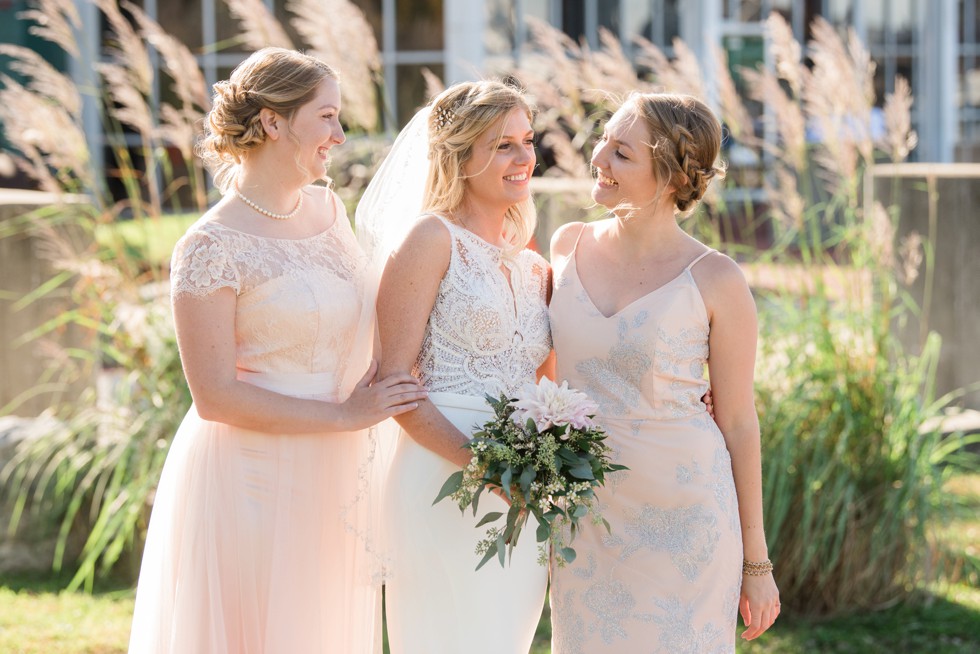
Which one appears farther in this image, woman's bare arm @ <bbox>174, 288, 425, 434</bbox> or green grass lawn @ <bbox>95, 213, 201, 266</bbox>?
green grass lawn @ <bbox>95, 213, 201, 266</bbox>

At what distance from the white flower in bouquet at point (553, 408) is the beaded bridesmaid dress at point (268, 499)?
664 millimetres

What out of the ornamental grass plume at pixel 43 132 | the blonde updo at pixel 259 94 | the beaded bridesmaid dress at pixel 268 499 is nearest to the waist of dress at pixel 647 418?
the beaded bridesmaid dress at pixel 268 499

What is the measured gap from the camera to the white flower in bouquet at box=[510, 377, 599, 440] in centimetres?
300

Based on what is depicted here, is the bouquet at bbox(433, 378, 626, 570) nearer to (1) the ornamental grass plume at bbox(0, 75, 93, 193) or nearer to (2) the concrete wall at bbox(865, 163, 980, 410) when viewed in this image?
(1) the ornamental grass plume at bbox(0, 75, 93, 193)

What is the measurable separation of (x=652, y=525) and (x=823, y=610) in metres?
2.53

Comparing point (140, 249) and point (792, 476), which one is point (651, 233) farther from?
point (140, 249)

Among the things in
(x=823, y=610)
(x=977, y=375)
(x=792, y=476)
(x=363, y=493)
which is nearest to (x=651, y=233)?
(x=363, y=493)

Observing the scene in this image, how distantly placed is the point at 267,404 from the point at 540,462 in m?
0.78

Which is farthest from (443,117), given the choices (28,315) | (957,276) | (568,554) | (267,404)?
(957,276)

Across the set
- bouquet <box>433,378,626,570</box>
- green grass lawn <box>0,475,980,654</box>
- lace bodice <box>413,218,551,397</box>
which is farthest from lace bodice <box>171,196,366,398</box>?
green grass lawn <box>0,475,980,654</box>

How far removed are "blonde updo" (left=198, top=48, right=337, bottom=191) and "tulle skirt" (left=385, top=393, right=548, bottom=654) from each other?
877 millimetres

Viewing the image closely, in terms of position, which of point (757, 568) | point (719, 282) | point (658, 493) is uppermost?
point (719, 282)

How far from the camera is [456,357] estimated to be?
3.38 m

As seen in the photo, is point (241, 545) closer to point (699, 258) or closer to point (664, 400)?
point (664, 400)
